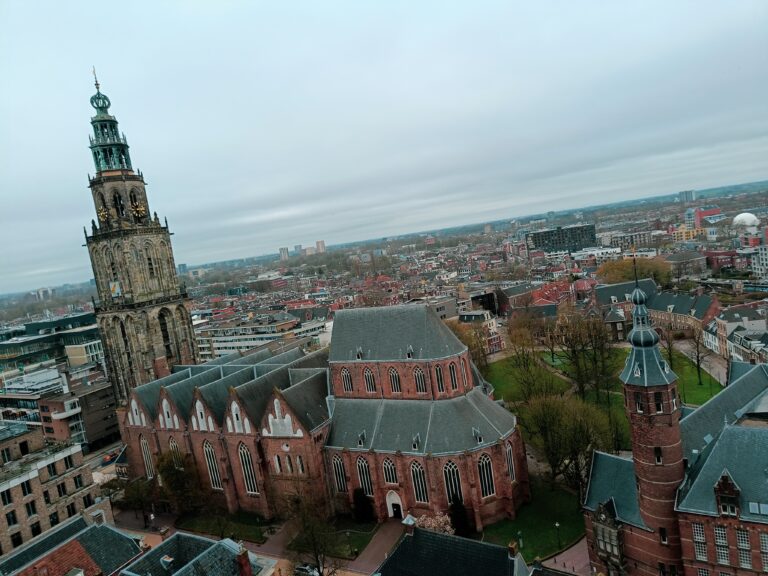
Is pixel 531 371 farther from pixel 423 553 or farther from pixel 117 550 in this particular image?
pixel 117 550

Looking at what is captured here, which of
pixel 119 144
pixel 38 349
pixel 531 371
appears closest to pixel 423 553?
pixel 531 371

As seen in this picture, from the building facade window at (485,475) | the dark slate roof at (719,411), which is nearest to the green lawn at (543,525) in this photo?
the building facade window at (485,475)

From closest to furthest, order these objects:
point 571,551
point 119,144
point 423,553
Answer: point 423,553 → point 571,551 → point 119,144

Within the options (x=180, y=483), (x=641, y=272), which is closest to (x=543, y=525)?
(x=180, y=483)

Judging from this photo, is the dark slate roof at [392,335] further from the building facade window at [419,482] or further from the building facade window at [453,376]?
the building facade window at [419,482]

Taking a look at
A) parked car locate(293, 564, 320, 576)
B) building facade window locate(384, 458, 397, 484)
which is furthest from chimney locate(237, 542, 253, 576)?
building facade window locate(384, 458, 397, 484)

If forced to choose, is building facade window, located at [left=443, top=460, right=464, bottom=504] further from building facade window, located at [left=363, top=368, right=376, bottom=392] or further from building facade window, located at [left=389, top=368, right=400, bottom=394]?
building facade window, located at [left=363, top=368, right=376, bottom=392]
